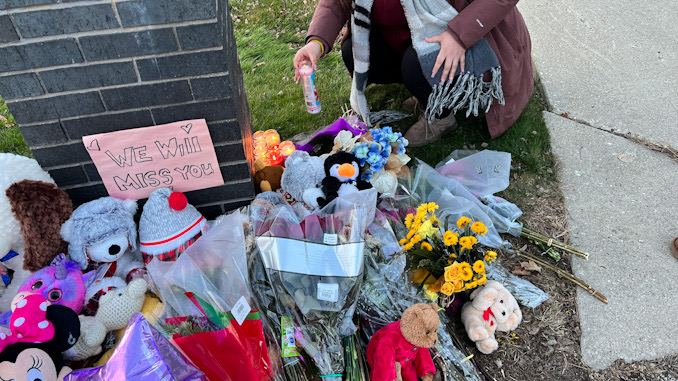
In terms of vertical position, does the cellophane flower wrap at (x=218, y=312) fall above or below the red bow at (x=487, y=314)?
above

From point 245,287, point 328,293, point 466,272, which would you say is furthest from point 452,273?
point 245,287

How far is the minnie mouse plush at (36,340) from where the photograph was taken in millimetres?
1337

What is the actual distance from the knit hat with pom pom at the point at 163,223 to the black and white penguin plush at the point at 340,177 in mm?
577

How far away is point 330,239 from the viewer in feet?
5.59

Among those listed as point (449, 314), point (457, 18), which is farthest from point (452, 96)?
point (449, 314)

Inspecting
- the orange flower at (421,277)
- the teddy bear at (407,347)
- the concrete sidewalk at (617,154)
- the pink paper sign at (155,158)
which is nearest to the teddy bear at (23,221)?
the pink paper sign at (155,158)

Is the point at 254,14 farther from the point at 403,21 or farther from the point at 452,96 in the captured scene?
the point at 452,96

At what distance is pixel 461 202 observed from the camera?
2.14 metres

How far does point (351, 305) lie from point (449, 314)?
512 mm

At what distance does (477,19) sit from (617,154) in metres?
1.23

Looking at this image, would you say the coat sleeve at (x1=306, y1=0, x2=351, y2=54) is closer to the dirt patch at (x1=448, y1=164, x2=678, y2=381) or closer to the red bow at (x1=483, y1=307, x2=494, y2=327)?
the dirt patch at (x1=448, y1=164, x2=678, y2=381)

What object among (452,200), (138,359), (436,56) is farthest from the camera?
(436,56)

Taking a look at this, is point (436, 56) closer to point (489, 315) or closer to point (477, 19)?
point (477, 19)

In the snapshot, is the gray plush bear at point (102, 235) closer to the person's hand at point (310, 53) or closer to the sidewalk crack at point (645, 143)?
the person's hand at point (310, 53)
